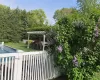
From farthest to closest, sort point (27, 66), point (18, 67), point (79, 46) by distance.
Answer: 1. point (79, 46)
2. point (27, 66)
3. point (18, 67)

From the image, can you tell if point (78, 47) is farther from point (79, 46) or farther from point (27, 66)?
point (27, 66)

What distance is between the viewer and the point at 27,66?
4.49m

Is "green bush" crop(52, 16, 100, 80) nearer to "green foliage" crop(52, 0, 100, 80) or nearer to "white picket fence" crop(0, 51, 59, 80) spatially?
"green foliage" crop(52, 0, 100, 80)

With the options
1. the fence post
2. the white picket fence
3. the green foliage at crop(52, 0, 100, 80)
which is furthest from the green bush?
the fence post

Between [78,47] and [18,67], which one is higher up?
[78,47]

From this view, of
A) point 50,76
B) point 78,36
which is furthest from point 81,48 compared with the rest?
point 50,76

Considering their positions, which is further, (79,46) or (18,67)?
(79,46)

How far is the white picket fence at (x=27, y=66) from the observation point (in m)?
3.85

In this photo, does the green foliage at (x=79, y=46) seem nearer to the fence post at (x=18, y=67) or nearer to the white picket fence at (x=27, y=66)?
the white picket fence at (x=27, y=66)

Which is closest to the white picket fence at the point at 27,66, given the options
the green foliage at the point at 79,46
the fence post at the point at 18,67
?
the fence post at the point at 18,67

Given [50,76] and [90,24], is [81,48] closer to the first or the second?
[90,24]

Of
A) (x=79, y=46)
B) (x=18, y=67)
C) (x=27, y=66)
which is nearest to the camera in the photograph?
(x=18, y=67)

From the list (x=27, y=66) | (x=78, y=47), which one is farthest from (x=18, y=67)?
(x=78, y=47)

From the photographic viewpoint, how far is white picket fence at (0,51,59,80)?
3.85 m
